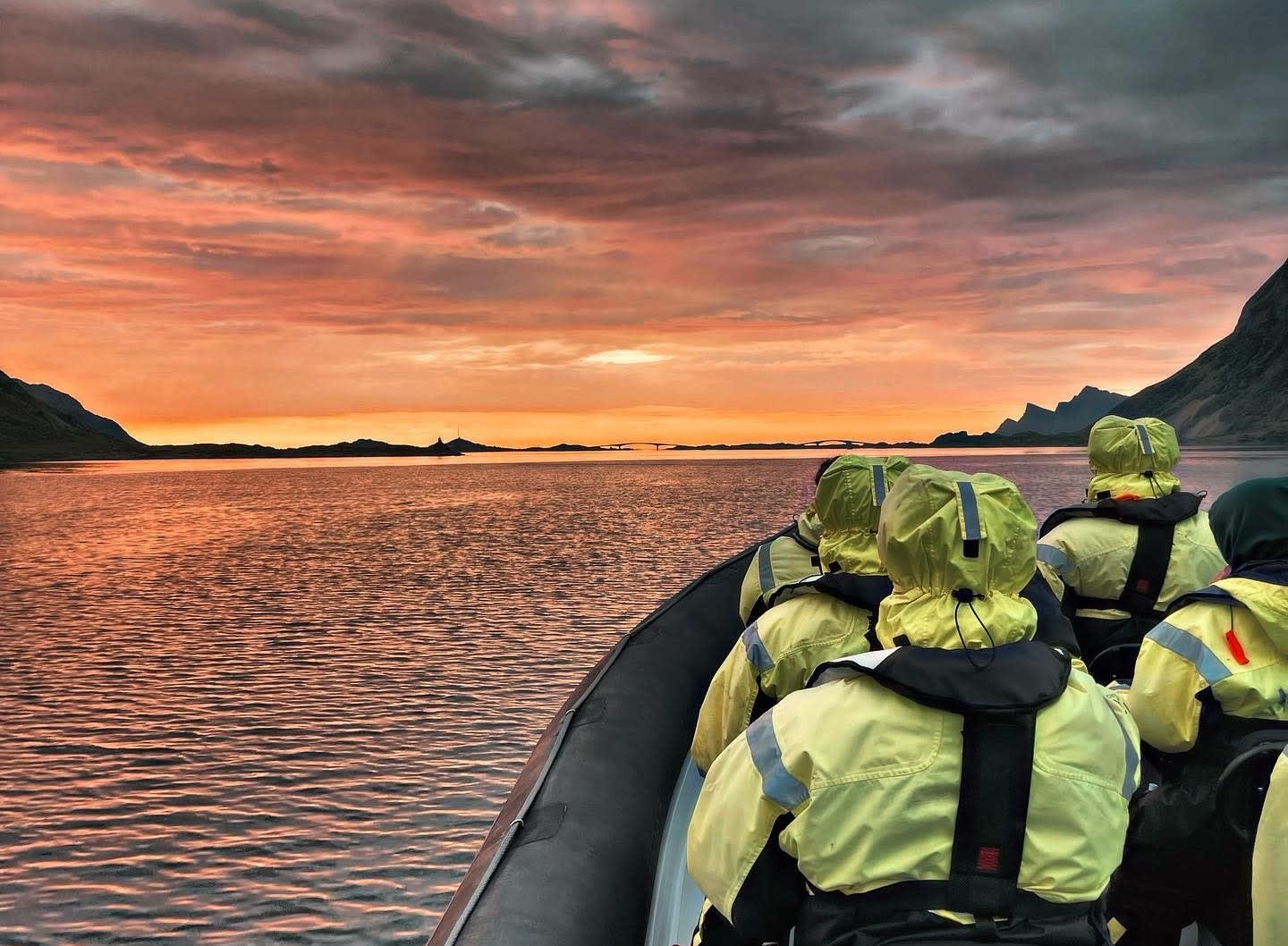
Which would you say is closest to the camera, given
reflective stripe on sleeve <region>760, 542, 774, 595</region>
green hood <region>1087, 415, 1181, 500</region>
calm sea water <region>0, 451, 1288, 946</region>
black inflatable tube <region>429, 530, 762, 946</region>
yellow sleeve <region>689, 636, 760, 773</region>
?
A: black inflatable tube <region>429, 530, 762, 946</region>

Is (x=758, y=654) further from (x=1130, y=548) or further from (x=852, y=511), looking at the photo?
(x=1130, y=548)

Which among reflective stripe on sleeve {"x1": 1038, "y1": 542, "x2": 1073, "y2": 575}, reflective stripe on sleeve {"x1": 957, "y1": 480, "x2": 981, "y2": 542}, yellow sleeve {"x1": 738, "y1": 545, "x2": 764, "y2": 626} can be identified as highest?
reflective stripe on sleeve {"x1": 957, "y1": 480, "x2": 981, "y2": 542}

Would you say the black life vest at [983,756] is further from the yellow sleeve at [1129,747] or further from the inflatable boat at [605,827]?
the inflatable boat at [605,827]

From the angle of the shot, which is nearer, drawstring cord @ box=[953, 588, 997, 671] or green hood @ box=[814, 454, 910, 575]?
drawstring cord @ box=[953, 588, 997, 671]

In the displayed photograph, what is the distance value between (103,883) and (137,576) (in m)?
22.0

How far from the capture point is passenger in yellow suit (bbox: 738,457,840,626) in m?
5.35

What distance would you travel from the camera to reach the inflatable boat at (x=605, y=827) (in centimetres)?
323

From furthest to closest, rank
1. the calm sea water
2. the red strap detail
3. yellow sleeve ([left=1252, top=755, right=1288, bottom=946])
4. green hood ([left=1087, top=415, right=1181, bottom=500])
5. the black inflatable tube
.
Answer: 1. the calm sea water
2. green hood ([left=1087, top=415, right=1181, bottom=500])
3. the black inflatable tube
4. the red strap detail
5. yellow sleeve ([left=1252, top=755, right=1288, bottom=946])

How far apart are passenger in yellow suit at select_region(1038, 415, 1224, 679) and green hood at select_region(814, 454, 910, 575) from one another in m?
1.66

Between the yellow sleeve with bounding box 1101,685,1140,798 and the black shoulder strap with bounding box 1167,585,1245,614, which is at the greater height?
the black shoulder strap with bounding box 1167,585,1245,614

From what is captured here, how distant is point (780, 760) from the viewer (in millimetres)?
2092

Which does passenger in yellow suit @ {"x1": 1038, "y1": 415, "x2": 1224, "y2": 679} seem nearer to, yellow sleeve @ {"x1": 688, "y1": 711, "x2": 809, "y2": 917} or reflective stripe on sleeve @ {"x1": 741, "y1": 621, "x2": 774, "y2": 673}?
reflective stripe on sleeve @ {"x1": 741, "y1": 621, "x2": 774, "y2": 673}

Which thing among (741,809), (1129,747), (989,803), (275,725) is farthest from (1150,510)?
(275,725)

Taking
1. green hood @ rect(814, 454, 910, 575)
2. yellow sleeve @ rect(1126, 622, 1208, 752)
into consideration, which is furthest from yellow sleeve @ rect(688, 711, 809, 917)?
green hood @ rect(814, 454, 910, 575)
